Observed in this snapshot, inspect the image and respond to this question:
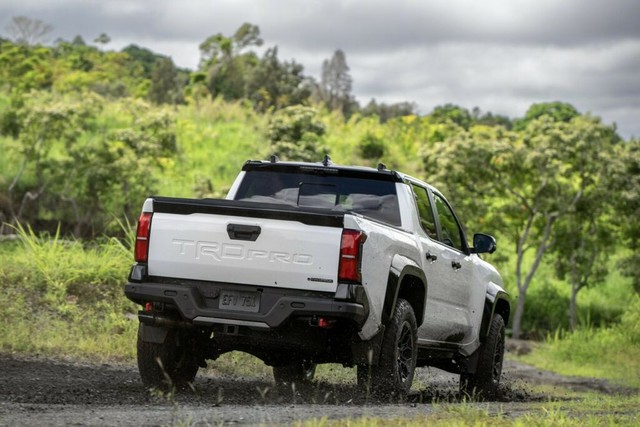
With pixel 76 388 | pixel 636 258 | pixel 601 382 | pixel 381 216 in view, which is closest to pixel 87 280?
pixel 76 388

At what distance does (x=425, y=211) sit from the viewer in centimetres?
956

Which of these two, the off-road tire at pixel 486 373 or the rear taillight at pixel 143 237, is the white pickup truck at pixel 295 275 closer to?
the rear taillight at pixel 143 237

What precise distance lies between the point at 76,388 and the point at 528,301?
926 inches

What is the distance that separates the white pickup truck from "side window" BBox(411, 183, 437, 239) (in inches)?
0.9

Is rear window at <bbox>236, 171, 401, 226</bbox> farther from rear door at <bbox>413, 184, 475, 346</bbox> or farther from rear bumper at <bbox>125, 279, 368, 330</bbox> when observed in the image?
rear bumper at <bbox>125, 279, 368, 330</bbox>

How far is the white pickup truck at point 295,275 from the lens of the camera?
7.47 m

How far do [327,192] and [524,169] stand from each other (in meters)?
19.2

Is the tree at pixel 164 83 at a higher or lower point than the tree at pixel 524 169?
higher

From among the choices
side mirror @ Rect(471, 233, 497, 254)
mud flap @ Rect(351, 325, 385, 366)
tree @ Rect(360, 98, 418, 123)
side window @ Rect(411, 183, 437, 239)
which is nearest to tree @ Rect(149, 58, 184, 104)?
tree @ Rect(360, 98, 418, 123)

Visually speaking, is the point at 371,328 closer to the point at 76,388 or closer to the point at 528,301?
the point at 76,388

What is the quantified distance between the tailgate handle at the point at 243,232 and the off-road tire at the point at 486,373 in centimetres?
424

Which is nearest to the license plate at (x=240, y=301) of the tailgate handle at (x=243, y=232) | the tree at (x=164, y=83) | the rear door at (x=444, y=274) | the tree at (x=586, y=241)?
the tailgate handle at (x=243, y=232)

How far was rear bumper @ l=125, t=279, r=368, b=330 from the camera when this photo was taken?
24.4 feet

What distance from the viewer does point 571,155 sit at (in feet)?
88.6
